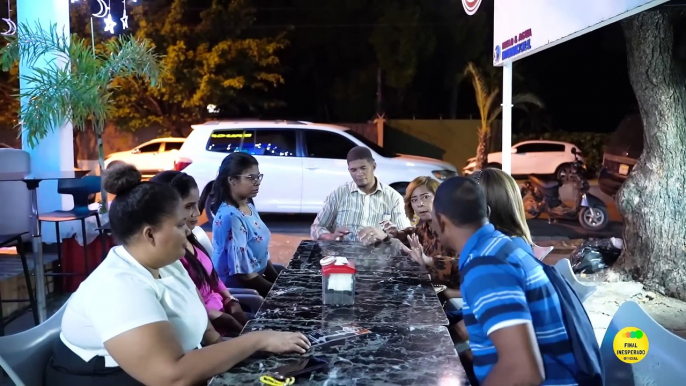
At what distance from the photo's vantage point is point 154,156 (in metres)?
16.2

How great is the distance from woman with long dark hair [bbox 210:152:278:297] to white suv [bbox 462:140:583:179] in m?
12.9

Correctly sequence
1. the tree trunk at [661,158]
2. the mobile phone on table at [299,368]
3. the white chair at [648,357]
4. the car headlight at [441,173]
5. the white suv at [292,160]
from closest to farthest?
the mobile phone on table at [299,368] → the white chair at [648,357] → the tree trunk at [661,158] → the white suv at [292,160] → the car headlight at [441,173]

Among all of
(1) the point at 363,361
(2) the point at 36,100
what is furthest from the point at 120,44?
(1) the point at 363,361

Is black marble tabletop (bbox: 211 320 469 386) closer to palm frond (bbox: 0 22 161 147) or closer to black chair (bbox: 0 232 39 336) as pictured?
black chair (bbox: 0 232 39 336)

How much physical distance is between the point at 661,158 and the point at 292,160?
6.06 m

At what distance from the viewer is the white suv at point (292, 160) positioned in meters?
10.5

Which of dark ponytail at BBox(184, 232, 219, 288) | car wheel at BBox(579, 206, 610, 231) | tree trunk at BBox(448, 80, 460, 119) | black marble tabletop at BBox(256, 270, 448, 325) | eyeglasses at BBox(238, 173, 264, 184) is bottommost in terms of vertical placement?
car wheel at BBox(579, 206, 610, 231)

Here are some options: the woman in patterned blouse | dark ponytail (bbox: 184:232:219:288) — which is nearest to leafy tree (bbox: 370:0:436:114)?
the woman in patterned blouse

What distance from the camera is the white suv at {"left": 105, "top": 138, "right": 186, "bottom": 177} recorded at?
52.5 feet

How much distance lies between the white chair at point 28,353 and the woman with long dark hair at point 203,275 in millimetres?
976

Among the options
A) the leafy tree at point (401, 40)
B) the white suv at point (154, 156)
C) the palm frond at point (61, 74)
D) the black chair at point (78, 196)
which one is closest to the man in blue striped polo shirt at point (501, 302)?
the black chair at point (78, 196)

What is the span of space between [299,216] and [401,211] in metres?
6.62

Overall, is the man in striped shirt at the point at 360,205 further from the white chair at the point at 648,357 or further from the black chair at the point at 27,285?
the white chair at the point at 648,357

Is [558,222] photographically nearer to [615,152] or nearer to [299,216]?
[615,152]
